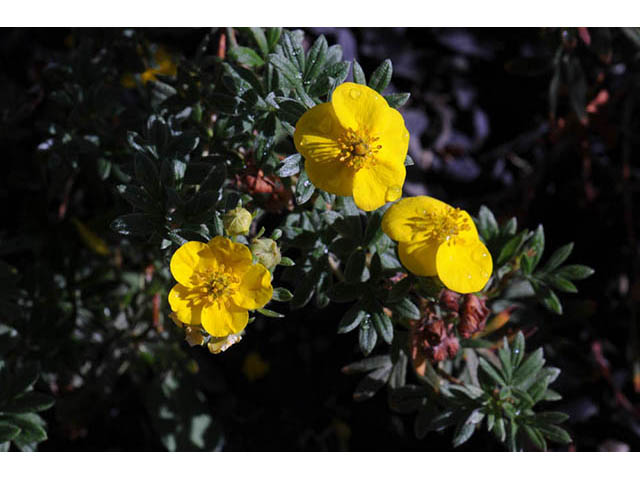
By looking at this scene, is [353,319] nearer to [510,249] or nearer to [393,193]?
[393,193]

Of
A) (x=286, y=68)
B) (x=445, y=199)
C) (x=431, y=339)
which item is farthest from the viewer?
(x=445, y=199)

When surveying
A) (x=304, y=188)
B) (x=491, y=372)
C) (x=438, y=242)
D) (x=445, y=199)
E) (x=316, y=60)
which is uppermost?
(x=316, y=60)

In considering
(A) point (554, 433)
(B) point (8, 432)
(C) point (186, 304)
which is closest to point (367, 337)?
(C) point (186, 304)

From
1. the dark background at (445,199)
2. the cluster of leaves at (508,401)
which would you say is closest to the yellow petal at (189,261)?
the cluster of leaves at (508,401)

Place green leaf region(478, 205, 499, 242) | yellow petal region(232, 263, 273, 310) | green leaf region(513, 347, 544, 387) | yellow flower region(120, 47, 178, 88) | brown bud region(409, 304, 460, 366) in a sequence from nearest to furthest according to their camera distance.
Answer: yellow petal region(232, 263, 273, 310)
brown bud region(409, 304, 460, 366)
green leaf region(513, 347, 544, 387)
green leaf region(478, 205, 499, 242)
yellow flower region(120, 47, 178, 88)

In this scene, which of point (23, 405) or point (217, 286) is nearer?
point (217, 286)

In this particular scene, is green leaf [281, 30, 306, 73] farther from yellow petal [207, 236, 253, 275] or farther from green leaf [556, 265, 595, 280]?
green leaf [556, 265, 595, 280]

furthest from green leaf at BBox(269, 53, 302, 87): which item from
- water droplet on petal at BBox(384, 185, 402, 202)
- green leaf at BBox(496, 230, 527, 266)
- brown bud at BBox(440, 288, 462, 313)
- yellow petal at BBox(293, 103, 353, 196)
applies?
green leaf at BBox(496, 230, 527, 266)

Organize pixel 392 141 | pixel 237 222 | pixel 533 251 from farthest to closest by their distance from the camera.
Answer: pixel 533 251
pixel 392 141
pixel 237 222
